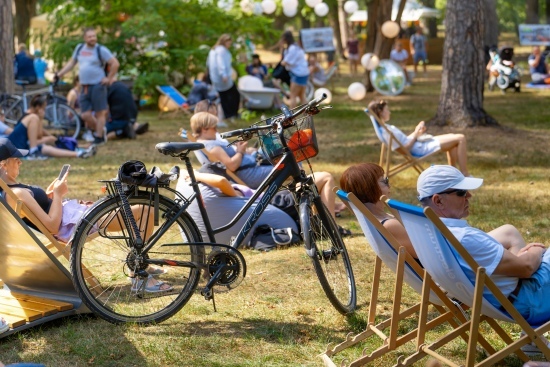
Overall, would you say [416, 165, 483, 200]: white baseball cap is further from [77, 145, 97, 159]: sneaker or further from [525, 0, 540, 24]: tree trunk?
[525, 0, 540, 24]: tree trunk

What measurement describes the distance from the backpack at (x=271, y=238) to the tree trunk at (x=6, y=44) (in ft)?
30.9

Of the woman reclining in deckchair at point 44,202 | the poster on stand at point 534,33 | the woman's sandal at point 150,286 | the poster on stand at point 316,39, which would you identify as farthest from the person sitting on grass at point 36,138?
the poster on stand at point 534,33

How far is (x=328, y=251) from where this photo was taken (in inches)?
202

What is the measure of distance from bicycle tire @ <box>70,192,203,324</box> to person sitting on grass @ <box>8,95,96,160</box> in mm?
6961

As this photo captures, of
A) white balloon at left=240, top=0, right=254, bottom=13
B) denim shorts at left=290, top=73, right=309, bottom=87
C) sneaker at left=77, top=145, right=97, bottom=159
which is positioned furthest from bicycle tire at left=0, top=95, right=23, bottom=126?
white balloon at left=240, top=0, right=254, bottom=13

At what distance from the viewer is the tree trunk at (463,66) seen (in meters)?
13.2

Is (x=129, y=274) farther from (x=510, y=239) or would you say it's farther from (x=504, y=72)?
(x=504, y=72)

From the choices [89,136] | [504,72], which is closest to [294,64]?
[89,136]

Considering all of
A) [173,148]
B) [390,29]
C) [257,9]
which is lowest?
[390,29]

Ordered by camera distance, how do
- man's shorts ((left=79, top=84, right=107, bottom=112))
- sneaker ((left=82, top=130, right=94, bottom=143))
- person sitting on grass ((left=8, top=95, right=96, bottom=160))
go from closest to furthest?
person sitting on grass ((left=8, top=95, right=96, bottom=160)), man's shorts ((left=79, top=84, right=107, bottom=112)), sneaker ((left=82, top=130, right=94, bottom=143))

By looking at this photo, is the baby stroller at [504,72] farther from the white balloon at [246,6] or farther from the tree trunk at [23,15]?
the tree trunk at [23,15]

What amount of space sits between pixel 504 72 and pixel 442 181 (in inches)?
762

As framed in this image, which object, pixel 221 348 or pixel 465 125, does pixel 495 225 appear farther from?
pixel 465 125

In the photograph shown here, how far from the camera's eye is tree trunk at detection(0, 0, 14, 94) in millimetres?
14844
